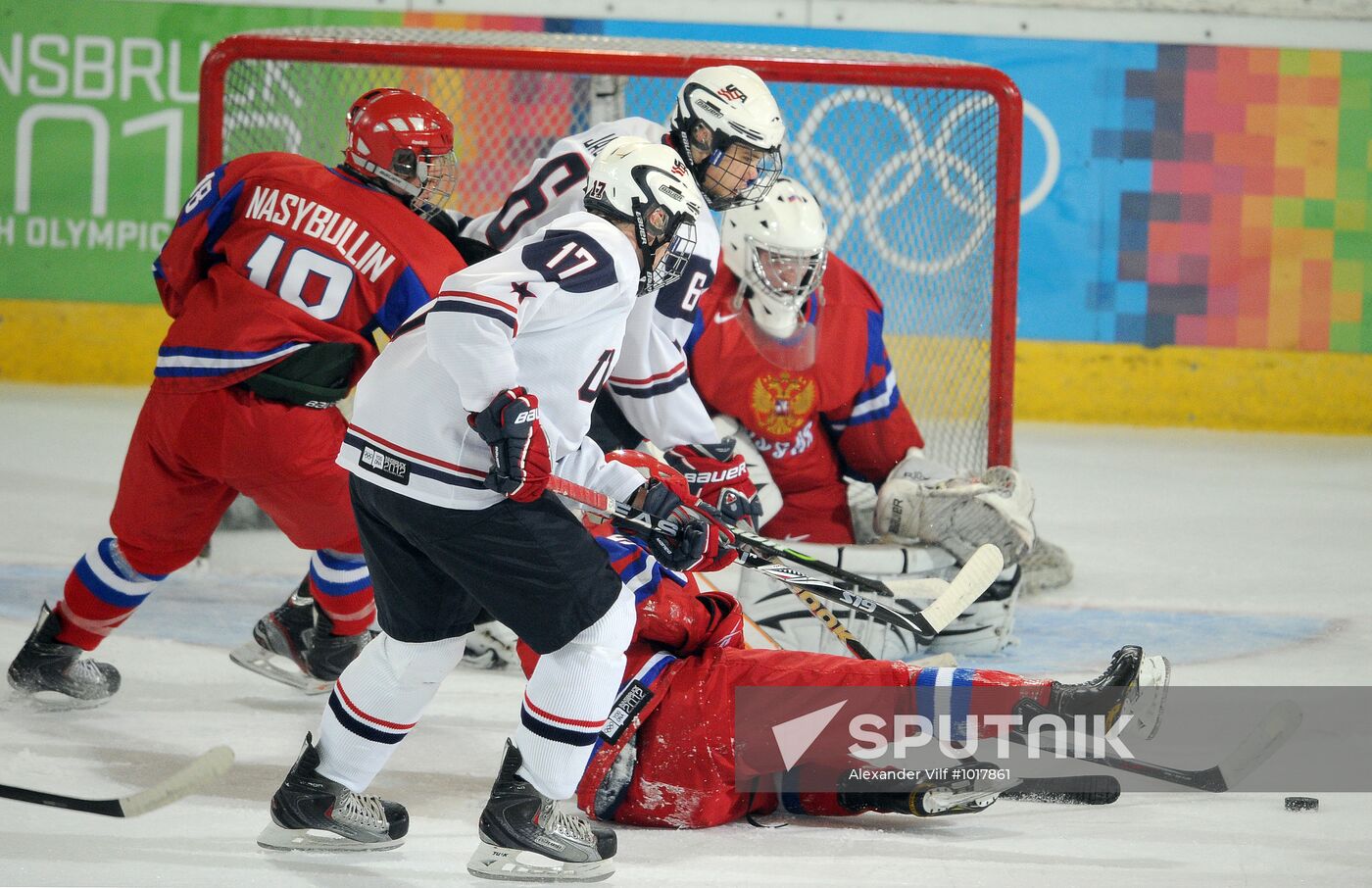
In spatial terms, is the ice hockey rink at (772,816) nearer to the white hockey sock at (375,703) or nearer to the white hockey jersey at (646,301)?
the white hockey sock at (375,703)

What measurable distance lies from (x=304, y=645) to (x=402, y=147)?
986 mm

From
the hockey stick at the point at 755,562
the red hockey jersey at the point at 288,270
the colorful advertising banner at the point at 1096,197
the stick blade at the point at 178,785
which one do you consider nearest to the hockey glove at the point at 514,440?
the hockey stick at the point at 755,562

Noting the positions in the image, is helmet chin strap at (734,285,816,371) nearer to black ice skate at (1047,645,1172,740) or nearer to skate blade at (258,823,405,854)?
black ice skate at (1047,645,1172,740)

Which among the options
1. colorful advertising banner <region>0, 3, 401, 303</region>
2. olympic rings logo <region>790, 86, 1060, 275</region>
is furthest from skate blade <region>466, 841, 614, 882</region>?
colorful advertising banner <region>0, 3, 401, 303</region>

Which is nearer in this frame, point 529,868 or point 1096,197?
point 529,868

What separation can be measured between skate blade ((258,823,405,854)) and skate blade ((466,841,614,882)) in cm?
20

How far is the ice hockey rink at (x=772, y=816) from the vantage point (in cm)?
226

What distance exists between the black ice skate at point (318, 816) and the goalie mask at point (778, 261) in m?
1.67

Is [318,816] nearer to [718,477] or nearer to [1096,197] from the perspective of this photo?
[718,477]

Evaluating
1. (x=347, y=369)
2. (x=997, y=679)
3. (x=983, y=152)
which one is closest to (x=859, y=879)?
(x=997, y=679)

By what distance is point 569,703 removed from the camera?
2.18 meters

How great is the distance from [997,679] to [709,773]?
0.46 meters

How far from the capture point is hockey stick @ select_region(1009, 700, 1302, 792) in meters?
2.54

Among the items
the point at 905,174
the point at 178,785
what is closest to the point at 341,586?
the point at 178,785
